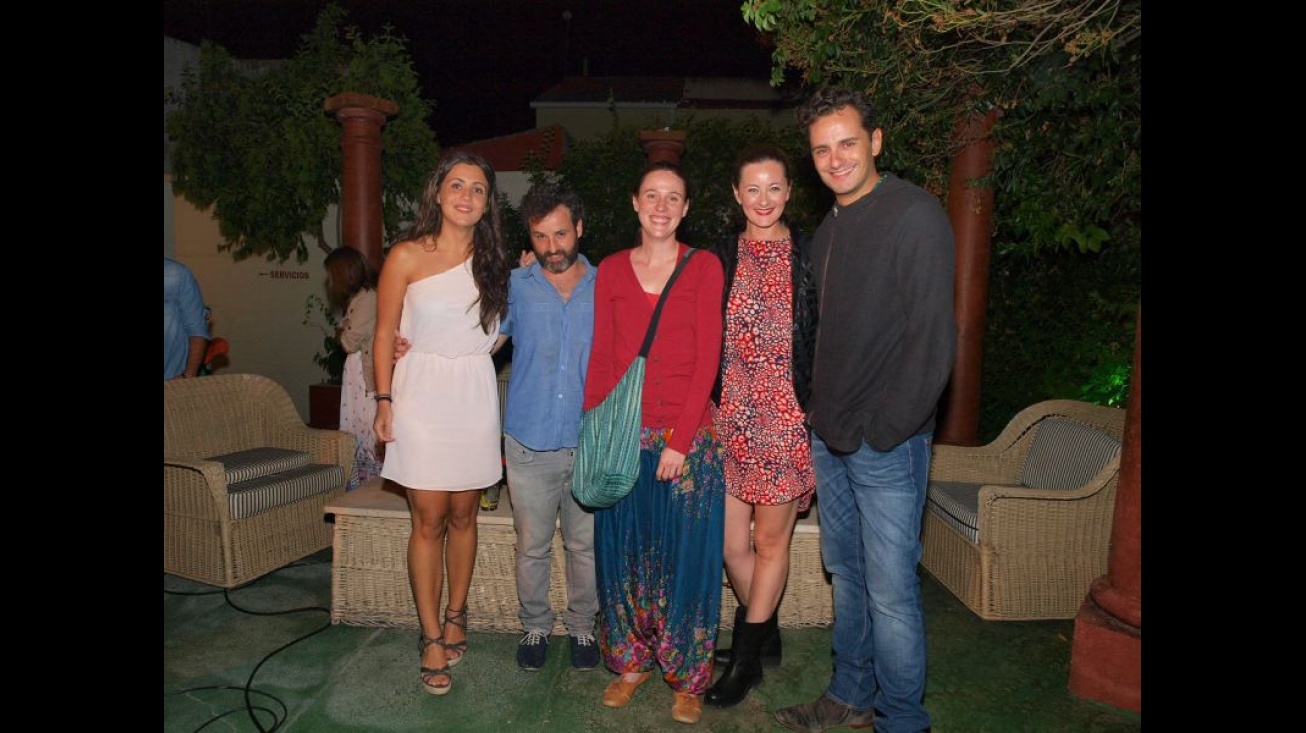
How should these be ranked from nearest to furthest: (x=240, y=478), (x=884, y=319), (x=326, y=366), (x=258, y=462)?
A: 1. (x=884, y=319)
2. (x=240, y=478)
3. (x=258, y=462)
4. (x=326, y=366)

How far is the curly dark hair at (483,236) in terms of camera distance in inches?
126

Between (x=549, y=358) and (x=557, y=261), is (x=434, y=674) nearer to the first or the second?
(x=549, y=358)

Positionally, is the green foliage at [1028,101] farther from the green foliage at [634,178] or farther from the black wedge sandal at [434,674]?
the green foliage at [634,178]

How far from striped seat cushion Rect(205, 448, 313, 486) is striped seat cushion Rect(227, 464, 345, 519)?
3 cm

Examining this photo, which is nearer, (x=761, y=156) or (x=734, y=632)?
(x=761, y=156)

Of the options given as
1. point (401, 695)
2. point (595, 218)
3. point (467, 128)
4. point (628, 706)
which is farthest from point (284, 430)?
point (467, 128)

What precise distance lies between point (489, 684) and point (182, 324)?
119 inches

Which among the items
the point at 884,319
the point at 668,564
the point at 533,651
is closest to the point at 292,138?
the point at 533,651

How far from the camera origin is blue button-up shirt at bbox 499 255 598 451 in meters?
3.18

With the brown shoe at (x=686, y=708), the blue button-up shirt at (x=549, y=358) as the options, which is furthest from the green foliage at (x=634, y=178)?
the brown shoe at (x=686, y=708)

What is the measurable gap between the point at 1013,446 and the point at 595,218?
16.1ft

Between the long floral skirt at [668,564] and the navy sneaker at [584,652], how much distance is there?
0.34m

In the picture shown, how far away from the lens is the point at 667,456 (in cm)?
284

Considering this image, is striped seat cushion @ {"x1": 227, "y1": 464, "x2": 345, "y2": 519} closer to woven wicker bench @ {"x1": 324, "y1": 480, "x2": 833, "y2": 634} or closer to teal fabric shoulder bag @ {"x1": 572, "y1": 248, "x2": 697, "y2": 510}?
woven wicker bench @ {"x1": 324, "y1": 480, "x2": 833, "y2": 634}
